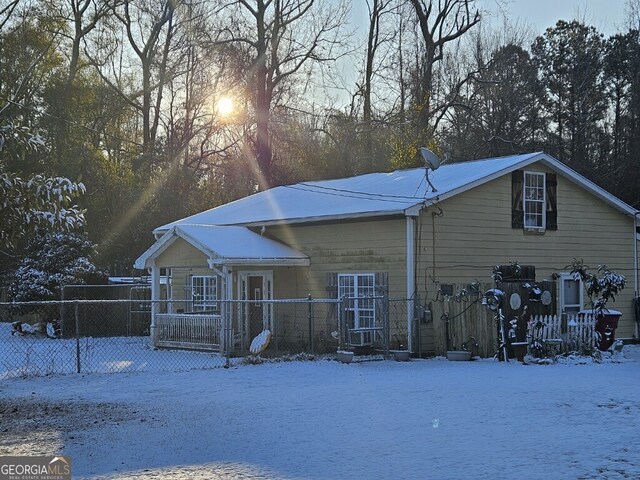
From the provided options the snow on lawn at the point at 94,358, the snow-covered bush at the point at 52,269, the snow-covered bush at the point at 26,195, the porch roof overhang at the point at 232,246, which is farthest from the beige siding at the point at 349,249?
the snow-covered bush at the point at 26,195

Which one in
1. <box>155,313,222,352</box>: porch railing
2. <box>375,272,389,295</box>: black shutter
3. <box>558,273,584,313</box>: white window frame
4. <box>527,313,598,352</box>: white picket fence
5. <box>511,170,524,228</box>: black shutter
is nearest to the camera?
<box>527,313,598,352</box>: white picket fence

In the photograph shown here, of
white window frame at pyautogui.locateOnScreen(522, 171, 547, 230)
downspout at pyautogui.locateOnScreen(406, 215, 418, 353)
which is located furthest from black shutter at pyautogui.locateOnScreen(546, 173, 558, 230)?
downspout at pyautogui.locateOnScreen(406, 215, 418, 353)

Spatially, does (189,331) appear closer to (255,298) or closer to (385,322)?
(255,298)

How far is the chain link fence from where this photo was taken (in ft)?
58.2

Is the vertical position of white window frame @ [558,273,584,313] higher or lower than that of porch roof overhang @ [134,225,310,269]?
lower

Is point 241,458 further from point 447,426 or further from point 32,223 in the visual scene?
point 32,223

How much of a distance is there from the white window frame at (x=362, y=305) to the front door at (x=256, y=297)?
2.40 m

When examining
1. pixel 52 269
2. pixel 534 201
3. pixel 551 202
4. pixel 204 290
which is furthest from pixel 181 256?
pixel 551 202

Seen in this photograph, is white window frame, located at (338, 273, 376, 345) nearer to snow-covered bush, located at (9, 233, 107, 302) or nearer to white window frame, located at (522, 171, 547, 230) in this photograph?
white window frame, located at (522, 171, 547, 230)

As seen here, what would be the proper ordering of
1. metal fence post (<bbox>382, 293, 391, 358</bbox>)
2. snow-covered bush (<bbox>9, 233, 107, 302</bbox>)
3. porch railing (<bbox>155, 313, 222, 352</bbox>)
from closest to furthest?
1. metal fence post (<bbox>382, 293, 391, 358</bbox>)
2. porch railing (<bbox>155, 313, 222, 352</bbox>)
3. snow-covered bush (<bbox>9, 233, 107, 302</bbox>)

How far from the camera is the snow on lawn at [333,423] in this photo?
26.1 feet

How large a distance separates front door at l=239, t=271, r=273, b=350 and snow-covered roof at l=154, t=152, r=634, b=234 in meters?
1.64

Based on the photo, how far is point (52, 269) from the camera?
1144 inches

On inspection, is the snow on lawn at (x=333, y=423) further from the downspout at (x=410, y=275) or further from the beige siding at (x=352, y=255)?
the beige siding at (x=352, y=255)
